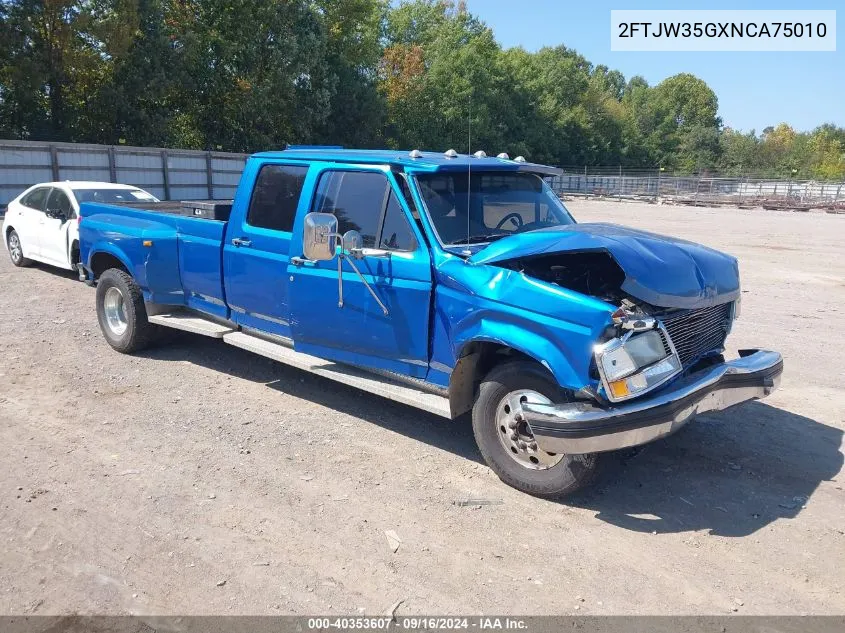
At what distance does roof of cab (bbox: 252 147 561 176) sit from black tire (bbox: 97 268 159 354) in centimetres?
211

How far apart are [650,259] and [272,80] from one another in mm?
38064

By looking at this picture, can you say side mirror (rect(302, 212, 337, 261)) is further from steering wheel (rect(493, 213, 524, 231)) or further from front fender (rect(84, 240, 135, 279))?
front fender (rect(84, 240, 135, 279))

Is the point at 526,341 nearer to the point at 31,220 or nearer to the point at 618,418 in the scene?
the point at 618,418

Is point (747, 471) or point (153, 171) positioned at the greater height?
point (153, 171)

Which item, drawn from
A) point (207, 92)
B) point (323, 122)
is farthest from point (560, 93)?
point (207, 92)

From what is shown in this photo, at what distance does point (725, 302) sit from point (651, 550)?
1.84m

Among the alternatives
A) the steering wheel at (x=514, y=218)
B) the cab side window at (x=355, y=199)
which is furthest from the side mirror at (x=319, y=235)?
the steering wheel at (x=514, y=218)

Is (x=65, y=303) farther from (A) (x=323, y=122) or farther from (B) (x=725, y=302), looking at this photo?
(A) (x=323, y=122)

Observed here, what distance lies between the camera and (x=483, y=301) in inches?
172

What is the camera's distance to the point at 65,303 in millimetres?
9445

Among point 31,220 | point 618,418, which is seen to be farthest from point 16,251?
point 618,418

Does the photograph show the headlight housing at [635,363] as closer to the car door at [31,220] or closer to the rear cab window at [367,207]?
the rear cab window at [367,207]

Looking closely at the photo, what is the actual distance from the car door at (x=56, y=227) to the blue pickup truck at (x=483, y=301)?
5629 mm

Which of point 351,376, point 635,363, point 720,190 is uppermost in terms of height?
point 720,190
